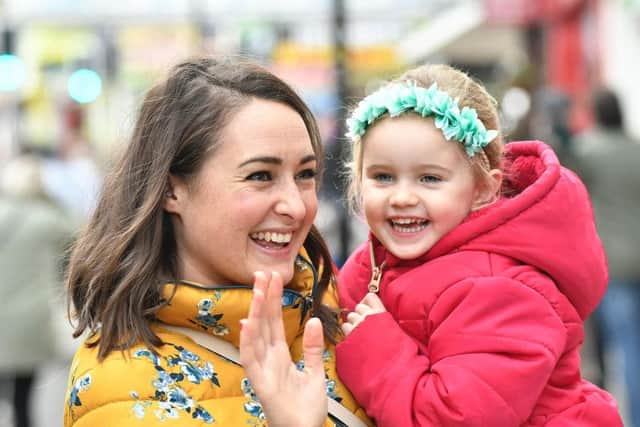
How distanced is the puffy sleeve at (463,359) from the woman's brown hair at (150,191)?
1.69ft

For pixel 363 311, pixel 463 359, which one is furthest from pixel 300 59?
pixel 463 359

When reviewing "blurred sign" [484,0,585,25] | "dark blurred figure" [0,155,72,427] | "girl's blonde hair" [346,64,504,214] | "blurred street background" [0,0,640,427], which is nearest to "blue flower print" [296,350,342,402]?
"girl's blonde hair" [346,64,504,214]

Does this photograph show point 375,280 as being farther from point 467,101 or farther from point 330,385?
point 467,101

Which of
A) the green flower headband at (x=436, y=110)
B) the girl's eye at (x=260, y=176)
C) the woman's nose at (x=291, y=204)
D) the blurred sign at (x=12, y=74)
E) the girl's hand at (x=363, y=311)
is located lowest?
the blurred sign at (x=12, y=74)

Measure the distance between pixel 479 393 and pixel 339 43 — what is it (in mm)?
6659

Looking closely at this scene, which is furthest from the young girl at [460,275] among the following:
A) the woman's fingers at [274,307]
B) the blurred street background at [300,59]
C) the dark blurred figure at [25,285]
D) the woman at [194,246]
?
the dark blurred figure at [25,285]

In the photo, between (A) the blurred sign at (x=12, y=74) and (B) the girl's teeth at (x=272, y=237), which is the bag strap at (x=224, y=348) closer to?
(B) the girl's teeth at (x=272, y=237)

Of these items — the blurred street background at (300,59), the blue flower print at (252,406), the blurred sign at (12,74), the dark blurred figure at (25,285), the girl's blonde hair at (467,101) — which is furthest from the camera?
the blurred sign at (12,74)

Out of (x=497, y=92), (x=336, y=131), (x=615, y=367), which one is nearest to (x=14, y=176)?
(x=336, y=131)

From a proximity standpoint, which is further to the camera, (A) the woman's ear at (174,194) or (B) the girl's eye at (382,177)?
(B) the girl's eye at (382,177)

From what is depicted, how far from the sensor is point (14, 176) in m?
8.40

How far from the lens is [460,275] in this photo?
284 cm

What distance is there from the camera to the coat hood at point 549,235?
2.89 metres

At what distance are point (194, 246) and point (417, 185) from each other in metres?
0.59
